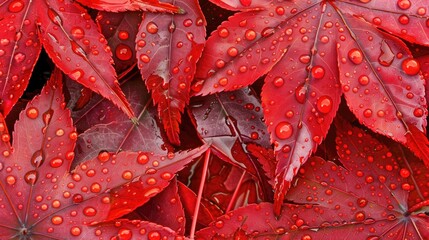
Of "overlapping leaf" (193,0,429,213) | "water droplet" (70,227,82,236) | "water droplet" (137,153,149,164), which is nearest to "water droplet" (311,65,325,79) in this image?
"overlapping leaf" (193,0,429,213)

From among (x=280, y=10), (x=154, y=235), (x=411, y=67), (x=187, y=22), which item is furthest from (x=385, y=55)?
(x=154, y=235)

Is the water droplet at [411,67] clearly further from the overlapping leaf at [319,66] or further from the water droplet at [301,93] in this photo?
the water droplet at [301,93]

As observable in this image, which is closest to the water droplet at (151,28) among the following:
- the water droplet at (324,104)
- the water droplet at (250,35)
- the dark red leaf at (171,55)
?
the dark red leaf at (171,55)

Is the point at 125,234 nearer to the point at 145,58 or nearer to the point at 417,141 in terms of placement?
the point at 145,58

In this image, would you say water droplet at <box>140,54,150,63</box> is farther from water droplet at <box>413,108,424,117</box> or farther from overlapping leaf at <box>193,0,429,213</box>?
water droplet at <box>413,108,424,117</box>

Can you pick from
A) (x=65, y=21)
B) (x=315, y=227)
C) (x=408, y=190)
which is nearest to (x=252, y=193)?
(x=315, y=227)

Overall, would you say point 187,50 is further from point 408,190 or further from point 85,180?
point 408,190
